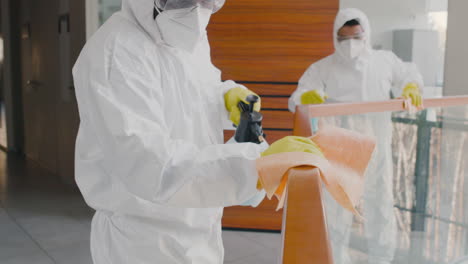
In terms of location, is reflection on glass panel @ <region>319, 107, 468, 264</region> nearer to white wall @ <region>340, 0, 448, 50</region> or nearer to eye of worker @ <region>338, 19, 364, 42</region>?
eye of worker @ <region>338, 19, 364, 42</region>

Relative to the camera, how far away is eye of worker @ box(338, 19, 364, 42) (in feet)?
9.71

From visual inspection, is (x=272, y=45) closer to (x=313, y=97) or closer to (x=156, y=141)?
(x=313, y=97)

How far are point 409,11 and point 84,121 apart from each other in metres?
3.13

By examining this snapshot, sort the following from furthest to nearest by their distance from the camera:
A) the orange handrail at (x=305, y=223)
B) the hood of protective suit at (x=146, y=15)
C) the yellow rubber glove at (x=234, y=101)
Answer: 1. the yellow rubber glove at (x=234, y=101)
2. the hood of protective suit at (x=146, y=15)
3. the orange handrail at (x=305, y=223)

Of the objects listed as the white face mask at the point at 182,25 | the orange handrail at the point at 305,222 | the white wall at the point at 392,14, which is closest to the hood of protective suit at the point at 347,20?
the white wall at the point at 392,14

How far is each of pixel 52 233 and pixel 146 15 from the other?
2765 millimetres

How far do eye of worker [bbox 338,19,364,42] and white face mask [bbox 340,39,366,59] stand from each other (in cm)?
3

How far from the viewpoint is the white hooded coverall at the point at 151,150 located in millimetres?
870

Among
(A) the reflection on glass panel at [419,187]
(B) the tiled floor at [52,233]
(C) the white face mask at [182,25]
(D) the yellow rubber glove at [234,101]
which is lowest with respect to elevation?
(B) the tiled floor at [52,233]

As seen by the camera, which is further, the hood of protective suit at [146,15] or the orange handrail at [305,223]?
the hood of protective suit at [146,15]

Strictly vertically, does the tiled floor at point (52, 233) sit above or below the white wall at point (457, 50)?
below

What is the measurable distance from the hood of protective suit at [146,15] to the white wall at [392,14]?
9.12 ft

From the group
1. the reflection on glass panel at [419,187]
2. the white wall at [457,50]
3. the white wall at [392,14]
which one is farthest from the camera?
the white wall at [392,14]

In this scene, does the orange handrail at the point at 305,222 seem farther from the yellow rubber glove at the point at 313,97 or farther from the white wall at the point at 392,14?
the white wall at the point at 392,14
